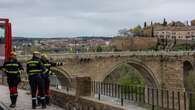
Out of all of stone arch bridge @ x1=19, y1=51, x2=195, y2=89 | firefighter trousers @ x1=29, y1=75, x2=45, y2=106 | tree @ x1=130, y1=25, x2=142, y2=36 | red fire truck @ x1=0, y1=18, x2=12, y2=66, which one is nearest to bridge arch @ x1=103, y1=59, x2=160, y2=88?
stone arch bridge @ x1=19, y1=51, x2=195, y2=89

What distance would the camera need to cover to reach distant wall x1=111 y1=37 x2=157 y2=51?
322ft

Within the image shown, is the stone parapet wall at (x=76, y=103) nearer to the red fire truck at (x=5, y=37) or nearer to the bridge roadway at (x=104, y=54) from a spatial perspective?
the red fire truck at (x=5, y=37)

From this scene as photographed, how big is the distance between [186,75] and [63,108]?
58224 millimetres

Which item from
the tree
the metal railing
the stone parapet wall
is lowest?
the stone parapet wall

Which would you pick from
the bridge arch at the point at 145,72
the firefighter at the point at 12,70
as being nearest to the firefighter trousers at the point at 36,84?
the firefighter at the point at 12,70

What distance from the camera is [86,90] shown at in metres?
12.9

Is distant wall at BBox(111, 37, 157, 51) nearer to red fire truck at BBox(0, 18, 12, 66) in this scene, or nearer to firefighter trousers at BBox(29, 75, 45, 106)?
red fire truck at BBox(0, 18, 12, 66)

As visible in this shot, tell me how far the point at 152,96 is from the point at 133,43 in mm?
89367

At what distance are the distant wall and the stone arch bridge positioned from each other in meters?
27.7

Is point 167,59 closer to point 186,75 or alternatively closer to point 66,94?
point 186,75

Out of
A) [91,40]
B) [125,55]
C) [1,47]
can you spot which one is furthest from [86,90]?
[91,40]

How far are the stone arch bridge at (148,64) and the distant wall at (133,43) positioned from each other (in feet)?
90.8

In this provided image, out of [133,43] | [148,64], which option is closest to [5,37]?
[148,64]

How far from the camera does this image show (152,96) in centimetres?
1008
